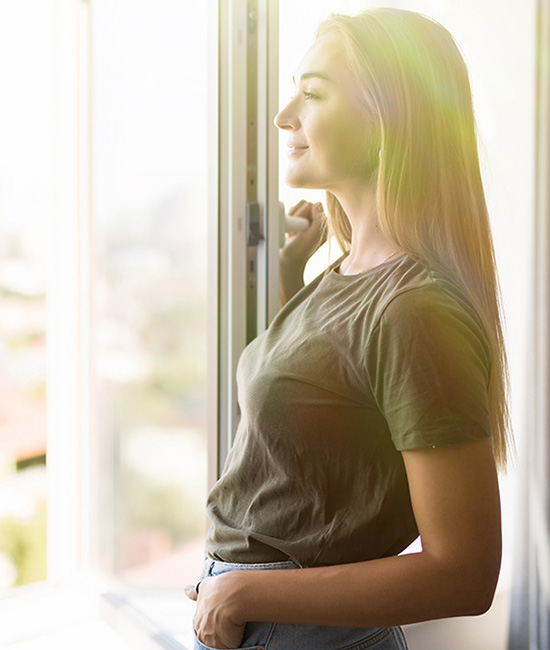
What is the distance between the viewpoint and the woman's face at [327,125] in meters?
0.90

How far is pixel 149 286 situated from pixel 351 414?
3.97ft

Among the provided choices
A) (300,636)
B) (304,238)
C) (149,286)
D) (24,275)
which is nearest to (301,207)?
(304,238)

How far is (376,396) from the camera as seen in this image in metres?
0.76

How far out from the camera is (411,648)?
1289 mm

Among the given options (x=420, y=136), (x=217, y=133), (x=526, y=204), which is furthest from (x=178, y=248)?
(x=420, y=136)

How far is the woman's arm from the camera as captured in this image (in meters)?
0.70

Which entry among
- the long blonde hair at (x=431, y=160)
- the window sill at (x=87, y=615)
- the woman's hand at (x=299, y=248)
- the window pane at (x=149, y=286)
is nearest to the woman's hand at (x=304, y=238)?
the woman's hand at (x=299, y=248)

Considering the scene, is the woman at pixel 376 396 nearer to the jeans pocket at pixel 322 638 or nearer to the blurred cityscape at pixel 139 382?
the jeans pocket at pixel 322 638

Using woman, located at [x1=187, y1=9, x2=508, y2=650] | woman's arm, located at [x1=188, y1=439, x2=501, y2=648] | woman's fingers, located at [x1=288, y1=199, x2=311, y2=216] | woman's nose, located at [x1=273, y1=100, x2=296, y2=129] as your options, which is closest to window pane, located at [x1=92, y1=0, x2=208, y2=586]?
woman's fingers, located at [x1=288, y1=199, x2=311, y2=216]

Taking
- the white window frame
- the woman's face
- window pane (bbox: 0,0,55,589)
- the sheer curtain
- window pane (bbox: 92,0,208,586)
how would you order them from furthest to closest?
window pane (bbox: 0,0,55,589) < window pane (bbox: 92,0,208,586) < the white window frame < the sheer curtain < the woman's face

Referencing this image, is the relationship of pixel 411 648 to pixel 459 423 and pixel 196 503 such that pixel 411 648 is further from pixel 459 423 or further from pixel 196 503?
pixel 459 423

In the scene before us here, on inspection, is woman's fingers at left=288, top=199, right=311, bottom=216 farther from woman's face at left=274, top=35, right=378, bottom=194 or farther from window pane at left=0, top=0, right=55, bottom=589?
window pane at left=0, top=0, right=55, bottom=589

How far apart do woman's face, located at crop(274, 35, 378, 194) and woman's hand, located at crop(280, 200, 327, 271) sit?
1.24 ft

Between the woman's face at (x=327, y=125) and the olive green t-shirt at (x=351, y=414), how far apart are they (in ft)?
0.49
